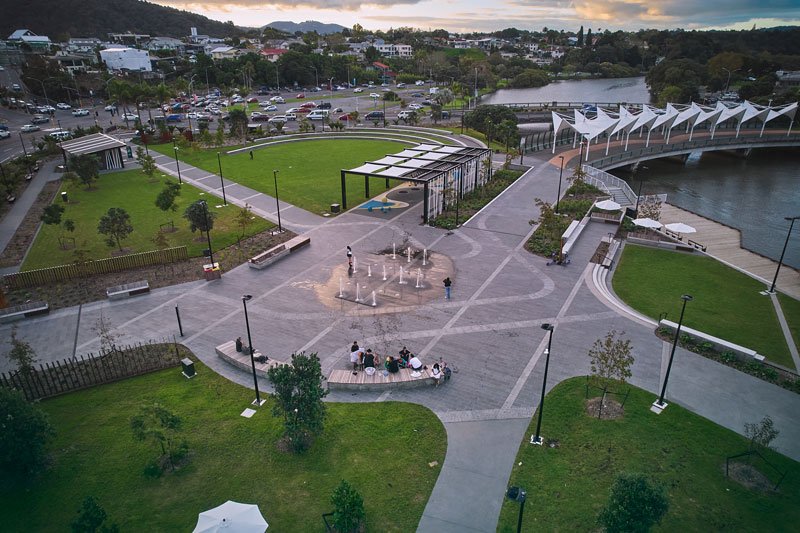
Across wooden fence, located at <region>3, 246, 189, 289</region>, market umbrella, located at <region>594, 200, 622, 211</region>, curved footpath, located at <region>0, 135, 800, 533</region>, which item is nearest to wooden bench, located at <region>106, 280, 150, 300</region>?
curved footpath, located at <region>0, 135, 800, 533</region>

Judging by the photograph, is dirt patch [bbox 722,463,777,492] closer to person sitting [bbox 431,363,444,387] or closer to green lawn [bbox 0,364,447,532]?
green lawn [bbox 0,364,447,532]

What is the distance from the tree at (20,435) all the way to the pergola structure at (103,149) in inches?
1841

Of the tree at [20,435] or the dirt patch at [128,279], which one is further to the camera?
the dirt patch at [128,279]

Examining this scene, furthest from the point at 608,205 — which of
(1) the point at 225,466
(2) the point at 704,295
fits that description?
(1) the point at 225,466

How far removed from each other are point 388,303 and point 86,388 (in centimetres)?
1518

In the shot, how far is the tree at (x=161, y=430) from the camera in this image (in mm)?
16250

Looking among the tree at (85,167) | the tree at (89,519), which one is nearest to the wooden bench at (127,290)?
the tree at (89,519)

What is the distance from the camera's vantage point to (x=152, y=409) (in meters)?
16.6

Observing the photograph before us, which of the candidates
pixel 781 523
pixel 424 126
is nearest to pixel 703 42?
pixel 424 126

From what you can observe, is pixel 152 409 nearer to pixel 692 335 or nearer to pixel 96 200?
pixel 692 335

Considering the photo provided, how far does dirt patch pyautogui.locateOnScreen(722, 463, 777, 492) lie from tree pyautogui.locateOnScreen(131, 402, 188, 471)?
18982 mm

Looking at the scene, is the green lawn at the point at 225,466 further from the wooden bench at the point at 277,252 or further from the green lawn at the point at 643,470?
the wooden bench at the point at 277,252

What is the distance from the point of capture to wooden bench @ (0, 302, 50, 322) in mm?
26430

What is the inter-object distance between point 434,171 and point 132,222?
2608 cm
